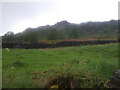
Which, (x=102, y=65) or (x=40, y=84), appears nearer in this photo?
(x=40, y=84)

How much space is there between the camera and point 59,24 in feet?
280

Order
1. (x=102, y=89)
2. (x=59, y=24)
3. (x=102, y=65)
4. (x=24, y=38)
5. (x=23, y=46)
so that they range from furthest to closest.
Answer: (x=59, y=24) → (x=24, y=38) → (x=23, y=46) → (x=102, y=65) → (x=102, y=89)

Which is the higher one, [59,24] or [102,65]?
[59,24]

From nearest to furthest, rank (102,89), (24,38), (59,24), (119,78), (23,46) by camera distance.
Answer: (102,89), (119,78), (23,46), (24,38), (59,24)

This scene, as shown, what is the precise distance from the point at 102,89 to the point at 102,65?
2863mm

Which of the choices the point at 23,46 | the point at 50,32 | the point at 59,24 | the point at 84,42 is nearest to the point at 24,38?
the point at 50,32

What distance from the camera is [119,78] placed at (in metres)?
6.65

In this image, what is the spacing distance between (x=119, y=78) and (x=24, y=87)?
9.71 ft

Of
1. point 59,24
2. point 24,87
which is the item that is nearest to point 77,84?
point 24,87

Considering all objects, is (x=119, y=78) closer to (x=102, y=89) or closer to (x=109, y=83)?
(x=109, y=83)

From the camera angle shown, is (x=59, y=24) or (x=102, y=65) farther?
(x=59, y=24)

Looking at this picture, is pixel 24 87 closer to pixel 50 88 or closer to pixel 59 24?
pixel 50 88

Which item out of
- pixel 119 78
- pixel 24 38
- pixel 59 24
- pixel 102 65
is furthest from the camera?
pixel 59 24

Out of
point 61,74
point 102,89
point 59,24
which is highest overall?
point 59,24
